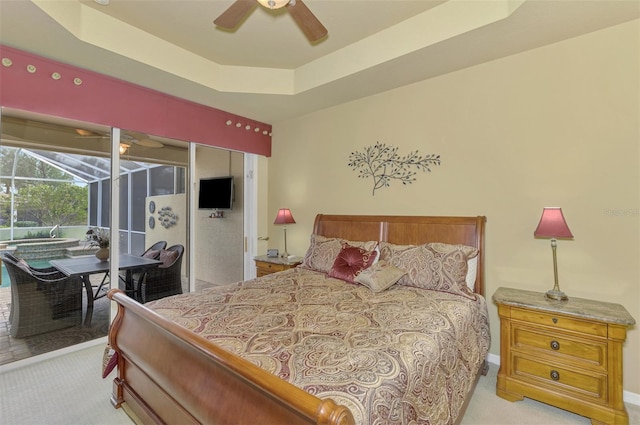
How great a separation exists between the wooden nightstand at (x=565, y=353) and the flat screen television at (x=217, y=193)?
3.68 metres

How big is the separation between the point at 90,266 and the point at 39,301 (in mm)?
483

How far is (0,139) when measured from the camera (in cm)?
252

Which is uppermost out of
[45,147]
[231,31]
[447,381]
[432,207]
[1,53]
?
[231,31]

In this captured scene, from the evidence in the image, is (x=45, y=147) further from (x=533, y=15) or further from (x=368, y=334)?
(x=533, y=15)

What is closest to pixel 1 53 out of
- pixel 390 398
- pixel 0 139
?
pixel 0 139

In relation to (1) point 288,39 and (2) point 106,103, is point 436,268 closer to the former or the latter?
(1) point 288,39

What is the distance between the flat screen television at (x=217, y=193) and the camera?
4176 mm

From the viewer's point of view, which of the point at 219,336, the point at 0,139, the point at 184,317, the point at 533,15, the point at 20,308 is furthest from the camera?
the point at 20,308

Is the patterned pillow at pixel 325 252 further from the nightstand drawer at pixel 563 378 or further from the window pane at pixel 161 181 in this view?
the window pane at pixel 161 181

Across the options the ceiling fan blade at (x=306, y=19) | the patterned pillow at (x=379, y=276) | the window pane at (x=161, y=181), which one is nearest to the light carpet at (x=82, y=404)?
the patterned pillow at (x=379, y=276)

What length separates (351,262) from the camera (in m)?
2.85

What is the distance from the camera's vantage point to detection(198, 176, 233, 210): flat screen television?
4.18 m

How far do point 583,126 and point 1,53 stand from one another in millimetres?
4841

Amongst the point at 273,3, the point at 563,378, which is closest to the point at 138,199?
the point at 273,3
